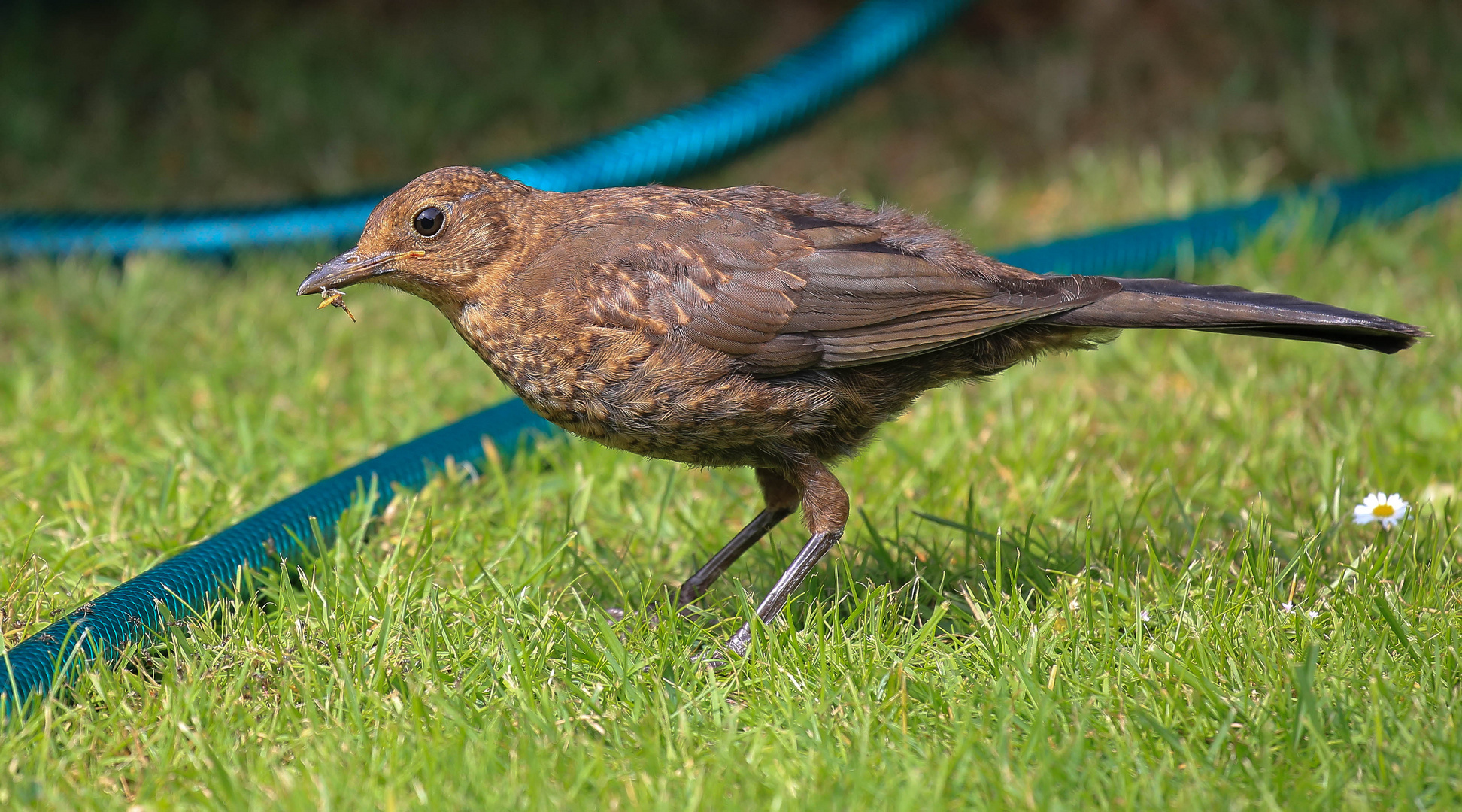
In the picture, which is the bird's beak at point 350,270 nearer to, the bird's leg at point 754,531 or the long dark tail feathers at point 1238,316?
the bird's leg at point 754,531

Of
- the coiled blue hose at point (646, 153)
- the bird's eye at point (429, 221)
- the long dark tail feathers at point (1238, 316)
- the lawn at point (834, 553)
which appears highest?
the coiled blue hose at point (646, 153)

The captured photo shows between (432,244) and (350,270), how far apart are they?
Answer: 20 centimetres

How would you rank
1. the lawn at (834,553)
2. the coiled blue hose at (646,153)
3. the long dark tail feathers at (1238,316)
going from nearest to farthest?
1. the lawn at (834,553)
2. the long dark tail feathers at (1238,316)
3. the coiled blue hose at (646,153)

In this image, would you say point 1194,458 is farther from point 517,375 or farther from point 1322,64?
point 1322,64

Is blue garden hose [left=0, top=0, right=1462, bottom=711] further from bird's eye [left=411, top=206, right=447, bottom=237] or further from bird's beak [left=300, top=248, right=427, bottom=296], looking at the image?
bird's eye [left=411, top=206, right=447, bottom=237]

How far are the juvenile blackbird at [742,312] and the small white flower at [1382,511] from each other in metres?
0.55

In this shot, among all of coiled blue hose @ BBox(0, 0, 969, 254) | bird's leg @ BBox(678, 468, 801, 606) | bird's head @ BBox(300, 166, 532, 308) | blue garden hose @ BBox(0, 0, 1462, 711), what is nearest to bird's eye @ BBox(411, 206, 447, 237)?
bird's head @ BBox(300, 166, 532, 308)

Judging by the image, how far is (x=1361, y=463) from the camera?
4148 mm

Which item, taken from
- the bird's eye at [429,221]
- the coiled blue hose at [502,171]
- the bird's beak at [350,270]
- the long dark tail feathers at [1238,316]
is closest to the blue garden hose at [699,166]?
the coiled blue hose at [502,171]

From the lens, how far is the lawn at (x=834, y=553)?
2.67m

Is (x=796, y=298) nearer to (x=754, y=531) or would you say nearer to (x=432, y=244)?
(x=754, y=531)

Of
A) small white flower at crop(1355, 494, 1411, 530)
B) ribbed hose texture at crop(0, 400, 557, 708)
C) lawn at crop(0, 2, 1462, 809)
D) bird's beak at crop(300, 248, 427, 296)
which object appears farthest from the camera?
small white flower at crop(1355, 494, 1411, 530)

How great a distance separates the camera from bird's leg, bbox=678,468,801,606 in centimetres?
358

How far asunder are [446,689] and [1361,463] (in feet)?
8.96
